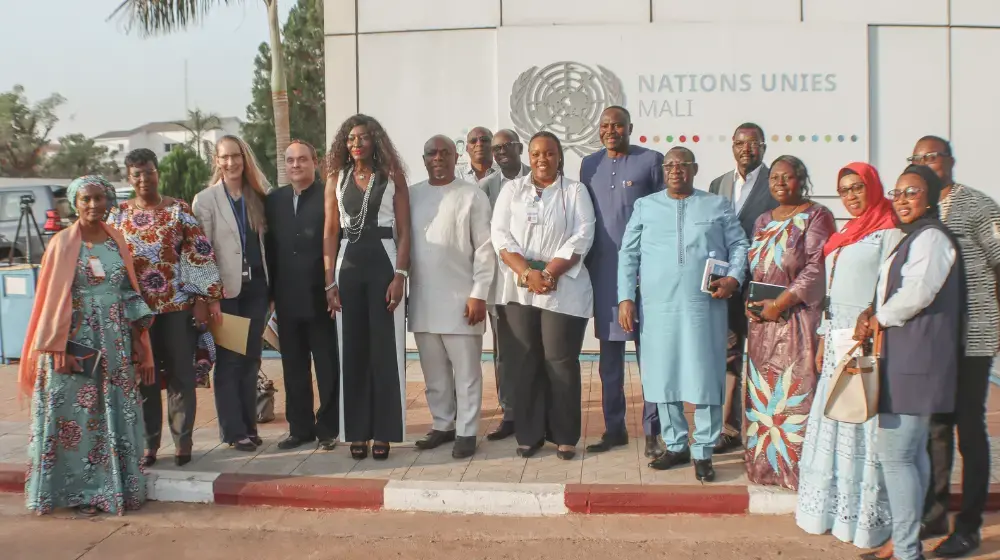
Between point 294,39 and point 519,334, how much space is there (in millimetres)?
26247

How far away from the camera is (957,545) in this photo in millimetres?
4254

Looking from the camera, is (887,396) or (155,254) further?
(155,254)

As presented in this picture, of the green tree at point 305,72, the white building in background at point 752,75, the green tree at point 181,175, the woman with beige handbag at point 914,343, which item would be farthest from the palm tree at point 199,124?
the woman with beige handbag at point 914,343

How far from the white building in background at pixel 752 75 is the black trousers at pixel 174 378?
4153 mm

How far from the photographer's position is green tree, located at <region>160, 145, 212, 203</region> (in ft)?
74.4

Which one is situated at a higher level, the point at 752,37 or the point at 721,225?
the point at 752,37

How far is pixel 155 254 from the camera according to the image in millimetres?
5406

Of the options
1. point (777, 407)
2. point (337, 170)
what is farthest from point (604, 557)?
point (337, 170)

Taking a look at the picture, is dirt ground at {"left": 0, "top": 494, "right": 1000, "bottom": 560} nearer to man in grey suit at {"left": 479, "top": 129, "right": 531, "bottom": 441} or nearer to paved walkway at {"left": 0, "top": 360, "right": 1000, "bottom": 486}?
paved walkway at {"left": 0, "top": 360, "right": 1000, "bottom": 486}

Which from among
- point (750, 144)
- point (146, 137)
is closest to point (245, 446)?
point (750, 144)

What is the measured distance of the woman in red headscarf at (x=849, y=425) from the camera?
4254 millimetres

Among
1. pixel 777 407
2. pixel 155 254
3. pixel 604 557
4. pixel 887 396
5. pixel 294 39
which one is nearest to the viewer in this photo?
pixel 887 396

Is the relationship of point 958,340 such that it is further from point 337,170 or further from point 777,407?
point 337,170

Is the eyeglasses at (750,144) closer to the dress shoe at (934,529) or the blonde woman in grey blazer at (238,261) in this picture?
the dress shoe at (934,529)
